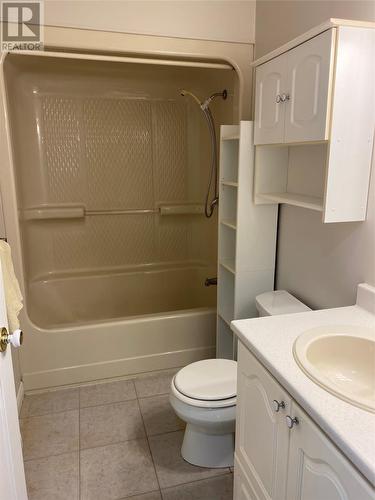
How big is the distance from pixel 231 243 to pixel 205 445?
1169 millimetres

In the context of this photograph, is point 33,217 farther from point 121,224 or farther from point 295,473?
point 295,473

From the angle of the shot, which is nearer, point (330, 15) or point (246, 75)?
point (330, 15)

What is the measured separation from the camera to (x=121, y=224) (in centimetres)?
338

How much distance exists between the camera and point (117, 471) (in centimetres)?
180

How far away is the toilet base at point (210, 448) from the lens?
1818mm

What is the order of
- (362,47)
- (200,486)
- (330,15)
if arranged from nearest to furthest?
(362,47) → (330,15) → (200,486)

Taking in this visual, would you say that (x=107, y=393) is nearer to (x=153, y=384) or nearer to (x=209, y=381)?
(x=153, y=384)

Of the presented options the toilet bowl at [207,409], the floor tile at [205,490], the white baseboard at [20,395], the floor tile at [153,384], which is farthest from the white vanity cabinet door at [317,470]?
the white baseboard at [20,395]

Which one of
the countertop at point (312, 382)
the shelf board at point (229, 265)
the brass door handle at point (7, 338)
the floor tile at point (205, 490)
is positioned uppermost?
the brass door handle at point (7, 338)

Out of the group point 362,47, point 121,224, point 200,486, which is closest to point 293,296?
point 200,486

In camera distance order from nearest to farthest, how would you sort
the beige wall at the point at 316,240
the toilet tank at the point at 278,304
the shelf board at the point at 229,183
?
the beige wall at the point at 316,240, the toilet tank at the point at 278,304, the shelf board at the point at 229,183

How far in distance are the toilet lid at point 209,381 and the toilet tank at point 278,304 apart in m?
0.32

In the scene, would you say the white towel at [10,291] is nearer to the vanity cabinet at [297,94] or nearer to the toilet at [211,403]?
the toilet at [211,403]

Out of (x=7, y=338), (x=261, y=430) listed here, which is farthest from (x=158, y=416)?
(x=7, y=338)
